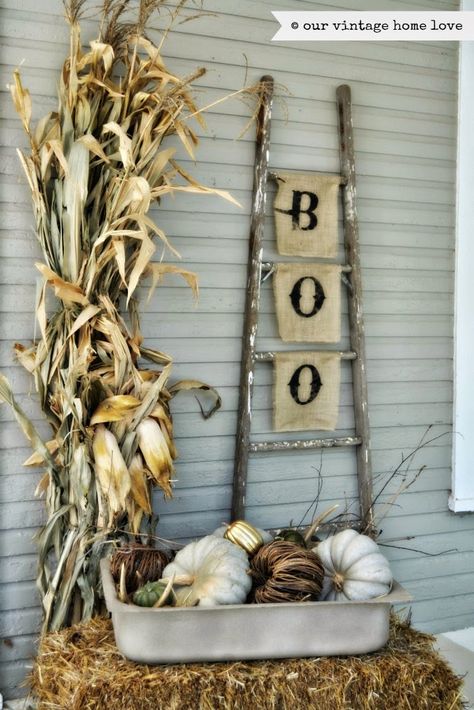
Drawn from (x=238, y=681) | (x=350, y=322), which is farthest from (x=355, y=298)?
(x=238, y=681)

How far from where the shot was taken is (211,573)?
6.46ft

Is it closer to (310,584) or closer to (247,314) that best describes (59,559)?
(310,584)

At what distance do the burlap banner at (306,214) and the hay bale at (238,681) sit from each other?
1340 mm

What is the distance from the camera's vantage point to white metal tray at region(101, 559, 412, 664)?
6.07ft

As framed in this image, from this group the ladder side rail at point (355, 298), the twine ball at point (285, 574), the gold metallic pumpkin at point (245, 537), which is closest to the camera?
the twine ball at point (285, 574)

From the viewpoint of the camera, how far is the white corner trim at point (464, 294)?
10.1 ft

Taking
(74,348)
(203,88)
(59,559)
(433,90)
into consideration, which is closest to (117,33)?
(203,88)

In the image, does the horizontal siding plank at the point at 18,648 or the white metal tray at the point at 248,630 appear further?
the horizontal siding plank at the point at 18,648

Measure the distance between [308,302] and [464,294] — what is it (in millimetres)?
695

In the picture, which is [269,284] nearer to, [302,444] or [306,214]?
[306,214]

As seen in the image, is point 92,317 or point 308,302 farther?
point 308,302

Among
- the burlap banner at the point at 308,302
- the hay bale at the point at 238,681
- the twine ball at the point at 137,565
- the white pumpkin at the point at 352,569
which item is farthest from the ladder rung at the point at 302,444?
the hay bale at the point at 238,681

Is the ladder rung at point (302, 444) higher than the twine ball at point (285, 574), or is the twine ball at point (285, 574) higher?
the ladder rung at point (302, 444)

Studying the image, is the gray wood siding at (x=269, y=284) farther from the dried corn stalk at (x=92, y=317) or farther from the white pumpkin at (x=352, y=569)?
the white pumpkin at (x=352, y=569)
